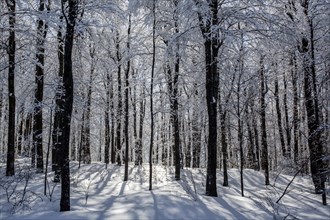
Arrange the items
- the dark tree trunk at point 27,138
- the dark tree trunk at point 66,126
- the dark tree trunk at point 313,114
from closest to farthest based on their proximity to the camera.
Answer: the dark tree trunk at point 66,126 → the dark tree trunk at point 313,114 → the dark tree trunk at point 27,138

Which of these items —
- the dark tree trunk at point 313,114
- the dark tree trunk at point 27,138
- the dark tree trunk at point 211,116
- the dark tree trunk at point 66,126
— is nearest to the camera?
the dark tree trunk at point 66,126

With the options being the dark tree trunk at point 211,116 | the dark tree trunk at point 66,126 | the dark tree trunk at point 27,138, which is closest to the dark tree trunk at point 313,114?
the dark tree trunk at point 211,116

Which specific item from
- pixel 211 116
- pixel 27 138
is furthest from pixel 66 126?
pixel 27 138

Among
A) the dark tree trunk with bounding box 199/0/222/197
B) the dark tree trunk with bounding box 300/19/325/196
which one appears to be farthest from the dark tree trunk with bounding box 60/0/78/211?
the dark tree trunk with bounding box 300/19/325/196

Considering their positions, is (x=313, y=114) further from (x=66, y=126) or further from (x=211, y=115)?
(x=66, y=126)

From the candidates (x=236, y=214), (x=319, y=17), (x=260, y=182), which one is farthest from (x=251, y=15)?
(x=260, y=182)

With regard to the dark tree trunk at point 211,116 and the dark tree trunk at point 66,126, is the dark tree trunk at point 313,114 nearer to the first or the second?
the dark tree trunk at point 211,116

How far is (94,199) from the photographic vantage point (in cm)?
1012

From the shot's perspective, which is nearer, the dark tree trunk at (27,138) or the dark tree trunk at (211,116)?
the dark tree trunk at (211,116)

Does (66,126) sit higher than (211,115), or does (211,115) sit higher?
(211,115)

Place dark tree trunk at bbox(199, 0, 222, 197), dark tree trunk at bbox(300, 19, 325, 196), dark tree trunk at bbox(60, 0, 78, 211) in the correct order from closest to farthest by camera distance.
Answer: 1. dark tree trunk at bbox(60, 0, 78, 211)
2. dark tree trunk at bbox(199, 0, 222, 197)
3. dark tree trunk at bbox(300, 19, 325, 196)

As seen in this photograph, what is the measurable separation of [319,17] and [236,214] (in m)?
9.23

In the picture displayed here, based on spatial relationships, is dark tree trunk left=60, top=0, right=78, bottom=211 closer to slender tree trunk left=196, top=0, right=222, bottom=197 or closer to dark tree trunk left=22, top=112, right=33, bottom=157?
slender tree trunk left=196, top=0, right=222, bottom=197

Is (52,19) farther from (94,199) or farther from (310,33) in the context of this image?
(310,33)
